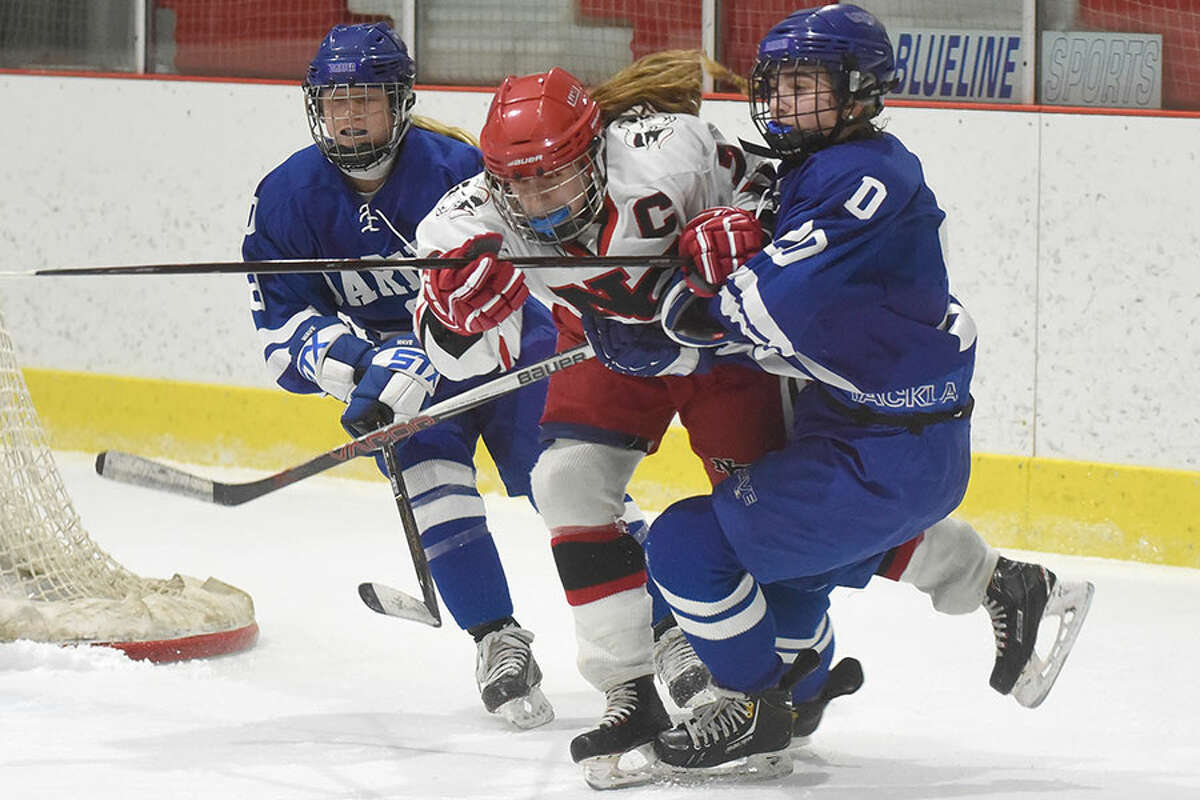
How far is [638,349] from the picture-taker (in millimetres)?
2174

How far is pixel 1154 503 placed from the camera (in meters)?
3.58

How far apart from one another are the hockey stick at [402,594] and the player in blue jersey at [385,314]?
0.02m

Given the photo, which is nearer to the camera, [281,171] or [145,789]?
[145,789]

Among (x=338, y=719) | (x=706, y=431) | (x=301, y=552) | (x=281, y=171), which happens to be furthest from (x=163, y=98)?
(x=706, y=431)

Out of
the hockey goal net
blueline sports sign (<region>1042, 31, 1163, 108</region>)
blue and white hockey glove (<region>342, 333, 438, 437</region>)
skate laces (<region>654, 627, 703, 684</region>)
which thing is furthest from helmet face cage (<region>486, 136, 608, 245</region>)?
blueline sports sign (<region>1042, 31, 1163, 108</region>)

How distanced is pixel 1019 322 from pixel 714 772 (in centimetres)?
171

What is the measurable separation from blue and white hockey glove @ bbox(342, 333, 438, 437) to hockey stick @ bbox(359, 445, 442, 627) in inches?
2.2

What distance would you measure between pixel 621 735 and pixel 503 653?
1.35 feet

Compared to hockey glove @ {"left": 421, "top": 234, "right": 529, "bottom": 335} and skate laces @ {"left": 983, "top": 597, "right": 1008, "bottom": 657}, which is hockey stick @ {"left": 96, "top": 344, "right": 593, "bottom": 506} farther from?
skate laces @ {"left": 983, "top": 597, "right": 1008, "bottom": 657}

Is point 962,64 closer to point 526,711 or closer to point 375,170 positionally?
point 375,170

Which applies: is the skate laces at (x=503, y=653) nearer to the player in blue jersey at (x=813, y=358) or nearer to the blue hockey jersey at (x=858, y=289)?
the player in blue jersey at (x=813, y=358)

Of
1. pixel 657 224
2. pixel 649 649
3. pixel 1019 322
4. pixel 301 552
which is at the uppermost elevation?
pixel 657 224

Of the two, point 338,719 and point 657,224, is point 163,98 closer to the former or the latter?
point 338,719

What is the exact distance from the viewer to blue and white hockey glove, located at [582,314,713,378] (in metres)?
2.17
